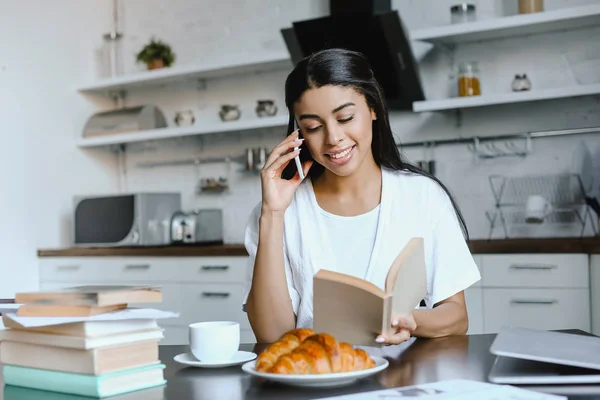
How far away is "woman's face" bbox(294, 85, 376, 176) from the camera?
1.67m

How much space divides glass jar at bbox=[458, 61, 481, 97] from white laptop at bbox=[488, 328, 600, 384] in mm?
2390

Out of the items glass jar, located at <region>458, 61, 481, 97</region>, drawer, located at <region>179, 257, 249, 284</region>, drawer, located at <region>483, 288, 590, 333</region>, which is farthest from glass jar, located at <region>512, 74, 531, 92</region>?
drawer, located at <region>179, 257, 249, 284</region>

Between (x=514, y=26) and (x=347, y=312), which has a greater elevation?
(x=514, y=26)

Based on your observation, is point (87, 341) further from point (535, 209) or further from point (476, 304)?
point (535, 209)

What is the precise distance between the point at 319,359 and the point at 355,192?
2.92ft

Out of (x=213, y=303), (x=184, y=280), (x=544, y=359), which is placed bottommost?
(x=213, y=303)

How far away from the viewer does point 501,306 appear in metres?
3.01

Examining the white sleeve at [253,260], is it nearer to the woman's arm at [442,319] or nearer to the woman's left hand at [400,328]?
the woman's arm at [442,319]

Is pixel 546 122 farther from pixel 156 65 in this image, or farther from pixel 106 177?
pixel 106 177

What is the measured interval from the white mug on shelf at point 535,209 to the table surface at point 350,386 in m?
2.12

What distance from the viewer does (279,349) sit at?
1.07m

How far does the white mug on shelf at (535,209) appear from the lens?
3312 mm

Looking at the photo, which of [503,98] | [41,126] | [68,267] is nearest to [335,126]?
[503,98]

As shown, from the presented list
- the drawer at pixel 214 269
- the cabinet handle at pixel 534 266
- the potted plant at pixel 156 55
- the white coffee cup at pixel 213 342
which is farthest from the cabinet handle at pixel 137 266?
the white coffee cup at pixel 213 342
